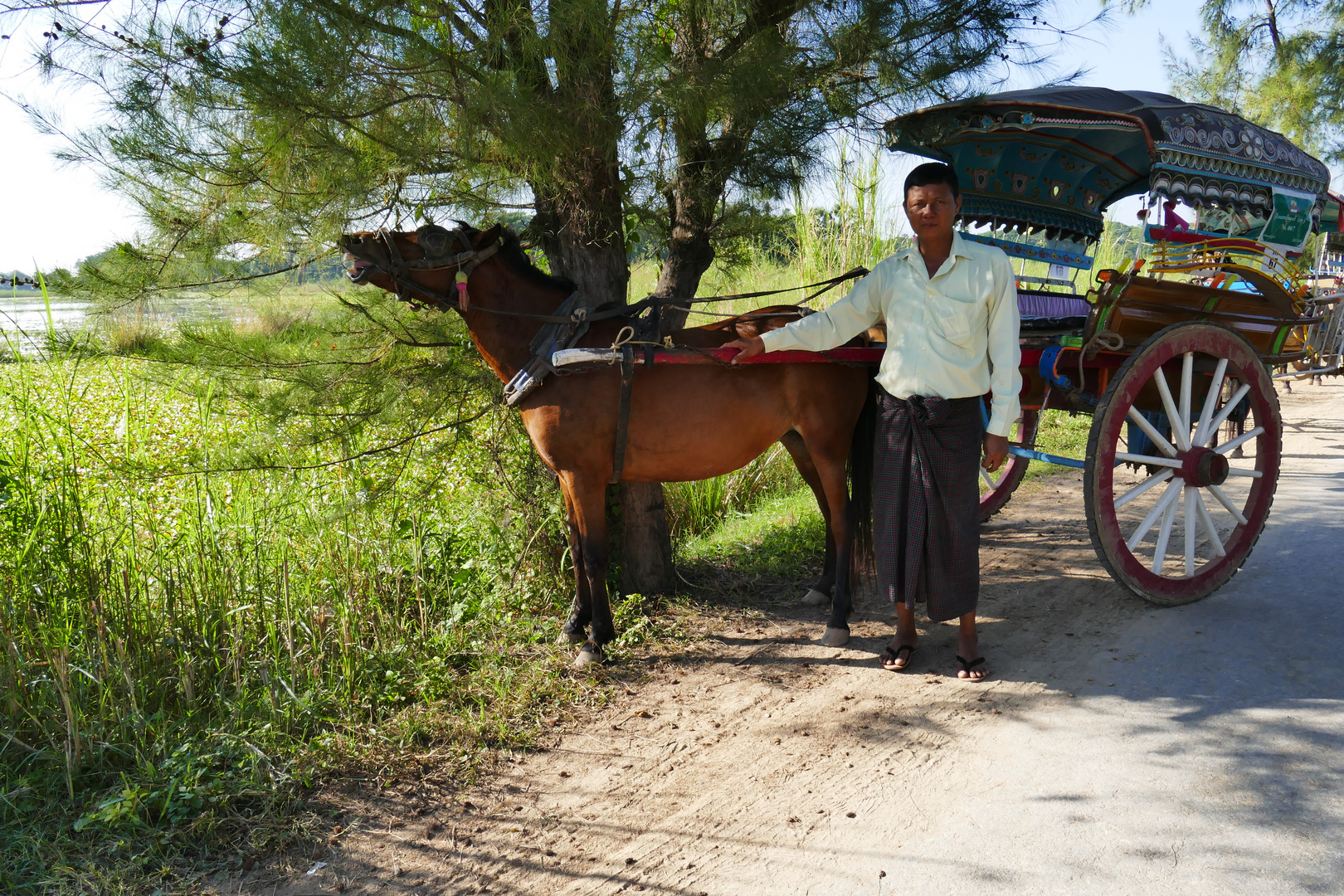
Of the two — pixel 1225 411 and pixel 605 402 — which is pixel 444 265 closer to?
pixel 605 402

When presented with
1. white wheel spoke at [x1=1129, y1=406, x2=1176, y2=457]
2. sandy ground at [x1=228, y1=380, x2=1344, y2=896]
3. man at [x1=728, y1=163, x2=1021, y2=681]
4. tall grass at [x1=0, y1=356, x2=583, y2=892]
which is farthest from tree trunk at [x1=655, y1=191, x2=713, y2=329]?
white wheel spoke at [x1=1129, y1=406, x2=1176, y2=457]

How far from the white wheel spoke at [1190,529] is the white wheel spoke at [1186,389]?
0.98 ft

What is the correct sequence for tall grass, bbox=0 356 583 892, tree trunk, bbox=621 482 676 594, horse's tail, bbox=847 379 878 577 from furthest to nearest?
tree trunk, bbox=621 482 676 594
horse's tail, bbox=847 379 878 577
tall grass, bbox=0 356 583 892

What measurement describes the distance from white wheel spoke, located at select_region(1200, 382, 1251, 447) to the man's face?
2.02 meters

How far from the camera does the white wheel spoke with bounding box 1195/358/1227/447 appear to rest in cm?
399

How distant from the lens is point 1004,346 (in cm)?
323

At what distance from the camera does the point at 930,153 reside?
4.72 meters

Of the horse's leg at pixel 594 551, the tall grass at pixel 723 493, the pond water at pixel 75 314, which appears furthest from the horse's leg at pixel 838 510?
the pond water at pixel 75 314

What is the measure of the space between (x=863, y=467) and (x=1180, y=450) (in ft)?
5.18

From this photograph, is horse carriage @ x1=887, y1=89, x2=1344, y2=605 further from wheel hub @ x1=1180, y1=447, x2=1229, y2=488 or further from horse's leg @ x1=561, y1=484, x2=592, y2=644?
horse's leg @ x1=561, y1=484, x2=592, y2=644

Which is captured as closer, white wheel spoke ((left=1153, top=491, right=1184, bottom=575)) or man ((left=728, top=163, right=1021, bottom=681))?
man ((left=728, top=163, right=1021, bottom=681))

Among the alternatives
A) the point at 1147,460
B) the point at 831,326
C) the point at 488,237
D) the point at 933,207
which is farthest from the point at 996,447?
the point at 488,237

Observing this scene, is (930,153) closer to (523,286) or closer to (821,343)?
(821,343)

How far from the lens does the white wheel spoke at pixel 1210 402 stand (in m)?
3.99
